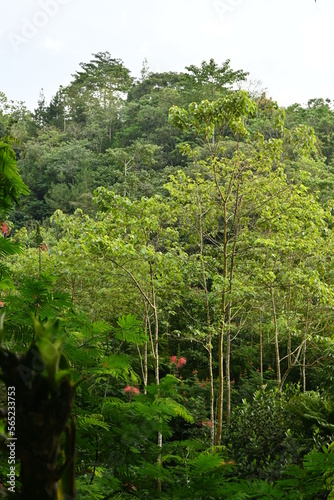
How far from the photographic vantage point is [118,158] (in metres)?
28.1

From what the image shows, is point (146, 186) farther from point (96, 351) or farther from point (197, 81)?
point (96, 351)

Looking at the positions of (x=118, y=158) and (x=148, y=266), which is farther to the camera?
(x=118, y=158)

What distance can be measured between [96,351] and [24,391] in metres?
1.27

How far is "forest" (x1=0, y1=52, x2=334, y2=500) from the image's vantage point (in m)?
1.03

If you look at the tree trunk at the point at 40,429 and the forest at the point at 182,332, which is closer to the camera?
the tree trunk at the point at 40,429

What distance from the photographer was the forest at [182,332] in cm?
103

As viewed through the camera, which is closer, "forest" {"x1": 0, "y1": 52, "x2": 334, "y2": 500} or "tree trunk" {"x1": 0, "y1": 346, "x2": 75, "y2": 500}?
"tree trunk" {"x1": 0, "y1": 346, "x2": 75, "y2": 500}

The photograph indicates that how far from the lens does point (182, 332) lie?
827 cm

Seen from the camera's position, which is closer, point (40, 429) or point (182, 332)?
point (40, 429)

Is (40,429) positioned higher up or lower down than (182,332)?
higher up

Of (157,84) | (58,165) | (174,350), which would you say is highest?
(157,84)

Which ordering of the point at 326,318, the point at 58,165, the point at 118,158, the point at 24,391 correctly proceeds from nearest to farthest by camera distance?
the point at 24,391 < the point at 326,318 < the point at 118,158 < the point at 58,165

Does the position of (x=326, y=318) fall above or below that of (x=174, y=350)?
above

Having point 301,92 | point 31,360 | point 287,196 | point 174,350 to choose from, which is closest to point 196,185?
point 287,196
